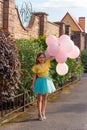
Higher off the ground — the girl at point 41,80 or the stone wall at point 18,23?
the stone wall at point 18,23

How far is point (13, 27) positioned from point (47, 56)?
14.9 feet

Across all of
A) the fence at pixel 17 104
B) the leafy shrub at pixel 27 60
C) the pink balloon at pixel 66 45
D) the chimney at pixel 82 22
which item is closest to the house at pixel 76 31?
the chimney at pixel 82 22

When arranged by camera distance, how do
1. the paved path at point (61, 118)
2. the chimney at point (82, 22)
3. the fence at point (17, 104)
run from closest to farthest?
the paved path at point (61, 118) → the fence at point (17, 104) → the chimney at point (82, 22)

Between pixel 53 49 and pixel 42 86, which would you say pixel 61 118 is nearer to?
pixel 42 86

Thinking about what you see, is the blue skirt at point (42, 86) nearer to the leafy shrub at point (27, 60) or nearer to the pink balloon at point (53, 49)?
the pink balloon at point (53, 49)

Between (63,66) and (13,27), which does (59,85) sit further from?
(63,66)

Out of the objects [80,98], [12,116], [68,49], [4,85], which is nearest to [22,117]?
[12,116]

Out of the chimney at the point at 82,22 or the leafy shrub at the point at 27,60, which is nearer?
the leafy shrub at the point at 27,60

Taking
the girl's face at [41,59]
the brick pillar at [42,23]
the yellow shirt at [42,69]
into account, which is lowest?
the yellow shirt at [42,69]

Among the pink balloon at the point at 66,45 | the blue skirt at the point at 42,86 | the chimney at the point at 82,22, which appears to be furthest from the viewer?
the chimney at the point at 82,22

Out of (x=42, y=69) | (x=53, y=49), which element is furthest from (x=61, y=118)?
(x=53, y=49)

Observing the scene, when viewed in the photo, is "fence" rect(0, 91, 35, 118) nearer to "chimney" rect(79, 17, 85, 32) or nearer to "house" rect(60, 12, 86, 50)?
"house" rect(60, 12, 86, 50)

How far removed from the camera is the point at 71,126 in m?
9.11

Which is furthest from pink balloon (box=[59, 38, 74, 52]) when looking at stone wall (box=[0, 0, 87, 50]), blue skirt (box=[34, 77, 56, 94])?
stone wall (box=[0, 0, 87, 50])
